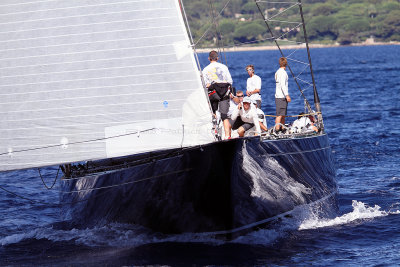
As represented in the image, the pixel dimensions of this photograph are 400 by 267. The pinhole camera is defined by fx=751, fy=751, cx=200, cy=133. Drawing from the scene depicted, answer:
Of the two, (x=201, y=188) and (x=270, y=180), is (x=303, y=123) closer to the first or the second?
(x=270, y=180)

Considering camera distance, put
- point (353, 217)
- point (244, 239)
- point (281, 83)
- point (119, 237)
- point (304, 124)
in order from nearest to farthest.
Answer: point (244, 239)
point (119, 237)
point (281, 83)
point (353, 217)
point (304, 124)

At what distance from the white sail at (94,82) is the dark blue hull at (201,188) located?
35 centimetres

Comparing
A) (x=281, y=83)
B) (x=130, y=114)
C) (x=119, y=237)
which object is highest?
(x=281, y=83)

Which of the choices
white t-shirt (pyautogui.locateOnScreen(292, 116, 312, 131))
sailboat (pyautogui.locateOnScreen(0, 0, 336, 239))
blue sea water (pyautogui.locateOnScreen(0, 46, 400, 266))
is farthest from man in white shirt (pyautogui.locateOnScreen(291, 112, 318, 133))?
sailboat (pyautogui.locateOnScreen(0, 0, 336, 239))

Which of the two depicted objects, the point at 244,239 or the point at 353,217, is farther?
the point at 353,217

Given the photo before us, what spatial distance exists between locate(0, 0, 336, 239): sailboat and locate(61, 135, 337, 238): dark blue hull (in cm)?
2

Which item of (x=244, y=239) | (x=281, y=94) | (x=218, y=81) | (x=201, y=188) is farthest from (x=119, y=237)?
(x=281, y=94)

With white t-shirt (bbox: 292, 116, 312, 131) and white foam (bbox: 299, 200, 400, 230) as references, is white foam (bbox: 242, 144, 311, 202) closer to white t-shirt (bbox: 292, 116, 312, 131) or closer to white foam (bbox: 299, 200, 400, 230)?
white foam (bbox: 299, 200, 400, 230)

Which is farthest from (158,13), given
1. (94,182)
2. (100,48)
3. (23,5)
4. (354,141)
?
Answer: (354,141)

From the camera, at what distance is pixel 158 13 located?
32.7ft

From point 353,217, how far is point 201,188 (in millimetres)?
3842

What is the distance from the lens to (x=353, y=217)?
12.9 m

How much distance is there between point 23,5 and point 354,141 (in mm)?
13801

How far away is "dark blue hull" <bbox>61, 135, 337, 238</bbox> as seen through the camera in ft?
33.3
